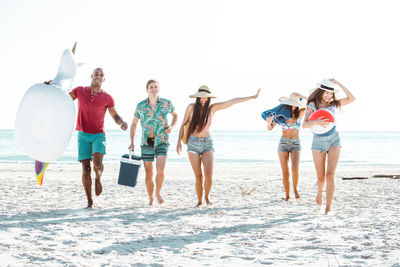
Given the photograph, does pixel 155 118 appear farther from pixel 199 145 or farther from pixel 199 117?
pixel 199 145

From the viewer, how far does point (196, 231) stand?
14.9 ft

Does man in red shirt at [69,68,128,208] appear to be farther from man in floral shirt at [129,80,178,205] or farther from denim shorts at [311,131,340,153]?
denim shorts at [311,131,340,153]

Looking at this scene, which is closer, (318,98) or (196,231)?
(196,231)

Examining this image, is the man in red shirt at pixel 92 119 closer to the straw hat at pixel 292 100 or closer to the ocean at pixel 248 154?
the straw hat at pixel 292 100

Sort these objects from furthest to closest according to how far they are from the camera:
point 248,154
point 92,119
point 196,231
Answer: point 248,154
point 92,119
point 196,231

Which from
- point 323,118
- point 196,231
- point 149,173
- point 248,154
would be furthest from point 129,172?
point 248,154

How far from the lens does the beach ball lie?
→ 5.27 metres

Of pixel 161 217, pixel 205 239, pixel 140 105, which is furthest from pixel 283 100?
pixel 205 239

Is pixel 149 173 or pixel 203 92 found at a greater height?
pixel 203 92

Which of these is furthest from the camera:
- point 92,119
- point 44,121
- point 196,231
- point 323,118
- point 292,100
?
point 292,100

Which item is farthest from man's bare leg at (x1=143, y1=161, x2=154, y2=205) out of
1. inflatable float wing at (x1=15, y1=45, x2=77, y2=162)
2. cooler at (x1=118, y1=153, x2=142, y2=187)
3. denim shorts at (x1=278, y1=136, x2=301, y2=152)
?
inflatable float wing at (x1=15, y1=45, x2=77, y2=162)

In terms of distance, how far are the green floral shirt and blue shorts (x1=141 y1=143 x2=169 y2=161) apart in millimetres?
57

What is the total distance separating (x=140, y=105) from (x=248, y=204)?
7.47ft

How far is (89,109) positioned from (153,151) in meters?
1.08
